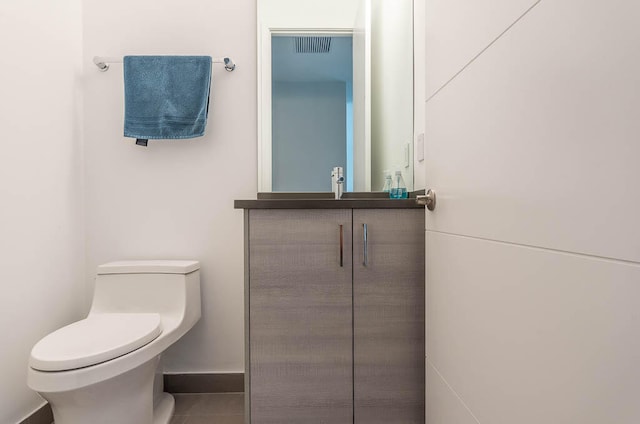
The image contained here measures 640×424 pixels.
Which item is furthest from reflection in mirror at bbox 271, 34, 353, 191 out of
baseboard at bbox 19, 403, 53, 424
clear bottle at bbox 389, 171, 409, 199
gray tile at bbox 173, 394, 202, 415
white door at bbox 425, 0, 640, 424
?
baseboard at bbox 19, 403, 53, 424

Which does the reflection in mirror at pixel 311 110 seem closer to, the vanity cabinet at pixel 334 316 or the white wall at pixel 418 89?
the white wall at pixel 418 89

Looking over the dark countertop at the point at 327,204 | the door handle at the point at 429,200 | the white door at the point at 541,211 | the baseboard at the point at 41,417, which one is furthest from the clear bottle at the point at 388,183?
the baseboard at the point at 41,417

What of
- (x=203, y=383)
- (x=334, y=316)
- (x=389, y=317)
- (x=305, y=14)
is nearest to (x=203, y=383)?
(x=203, y=383)

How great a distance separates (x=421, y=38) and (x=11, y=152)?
5.42 feet

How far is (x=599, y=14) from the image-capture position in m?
0.41

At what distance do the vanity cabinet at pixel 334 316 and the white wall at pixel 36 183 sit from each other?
2.96 ft

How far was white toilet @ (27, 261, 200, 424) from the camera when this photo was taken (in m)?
0.99

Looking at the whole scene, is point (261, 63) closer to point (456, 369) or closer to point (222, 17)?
A: point (222, 17)

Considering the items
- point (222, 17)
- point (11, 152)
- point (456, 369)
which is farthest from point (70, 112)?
point (456, 369)

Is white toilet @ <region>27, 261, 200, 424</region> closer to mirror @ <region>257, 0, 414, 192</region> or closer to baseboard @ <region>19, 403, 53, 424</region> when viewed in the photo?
baseboard @ <region>19, 403, 53, 424</region>

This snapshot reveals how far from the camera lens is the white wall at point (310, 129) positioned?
1646 mm

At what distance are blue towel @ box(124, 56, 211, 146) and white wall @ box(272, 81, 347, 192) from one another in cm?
39

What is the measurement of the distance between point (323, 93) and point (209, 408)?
1571mm

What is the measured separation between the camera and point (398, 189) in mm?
1454
